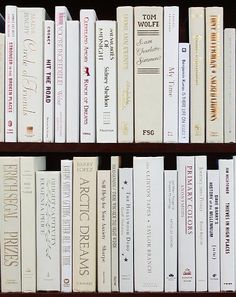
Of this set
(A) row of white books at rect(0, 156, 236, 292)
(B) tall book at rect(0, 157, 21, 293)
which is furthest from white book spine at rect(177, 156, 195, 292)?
(B) tall book at rect(0, 157, 21, 293)

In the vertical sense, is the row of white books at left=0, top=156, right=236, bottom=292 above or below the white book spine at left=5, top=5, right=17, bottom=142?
below

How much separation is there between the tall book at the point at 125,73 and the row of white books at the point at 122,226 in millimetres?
65

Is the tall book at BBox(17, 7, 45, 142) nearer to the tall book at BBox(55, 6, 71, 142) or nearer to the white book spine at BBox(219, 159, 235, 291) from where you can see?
the tall book at BBox(55, 6, 71, 142)

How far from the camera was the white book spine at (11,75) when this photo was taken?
3.22 feet

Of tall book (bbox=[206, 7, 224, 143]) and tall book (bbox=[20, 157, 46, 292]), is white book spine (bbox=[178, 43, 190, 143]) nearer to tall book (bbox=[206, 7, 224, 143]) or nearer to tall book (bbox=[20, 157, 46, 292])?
tall book (bbox=[206, 7, 224, 143])

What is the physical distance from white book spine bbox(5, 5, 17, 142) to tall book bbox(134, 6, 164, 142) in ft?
0.80

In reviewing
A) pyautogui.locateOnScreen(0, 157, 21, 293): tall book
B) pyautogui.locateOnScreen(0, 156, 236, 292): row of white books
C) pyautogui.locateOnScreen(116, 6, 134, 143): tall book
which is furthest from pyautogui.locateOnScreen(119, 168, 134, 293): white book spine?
pyautogui.locateOnScreen(0, 157, 21, 293): tall book

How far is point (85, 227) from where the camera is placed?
0.98m

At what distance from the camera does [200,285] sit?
0.98m

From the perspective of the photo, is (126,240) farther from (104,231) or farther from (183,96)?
(183,96)

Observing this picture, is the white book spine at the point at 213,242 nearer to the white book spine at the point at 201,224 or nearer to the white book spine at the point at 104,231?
the white book spine at the point at 201,224

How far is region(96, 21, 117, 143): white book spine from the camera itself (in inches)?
38.7

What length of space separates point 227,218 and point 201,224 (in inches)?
2.1

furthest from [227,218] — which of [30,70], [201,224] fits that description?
[30,70]
